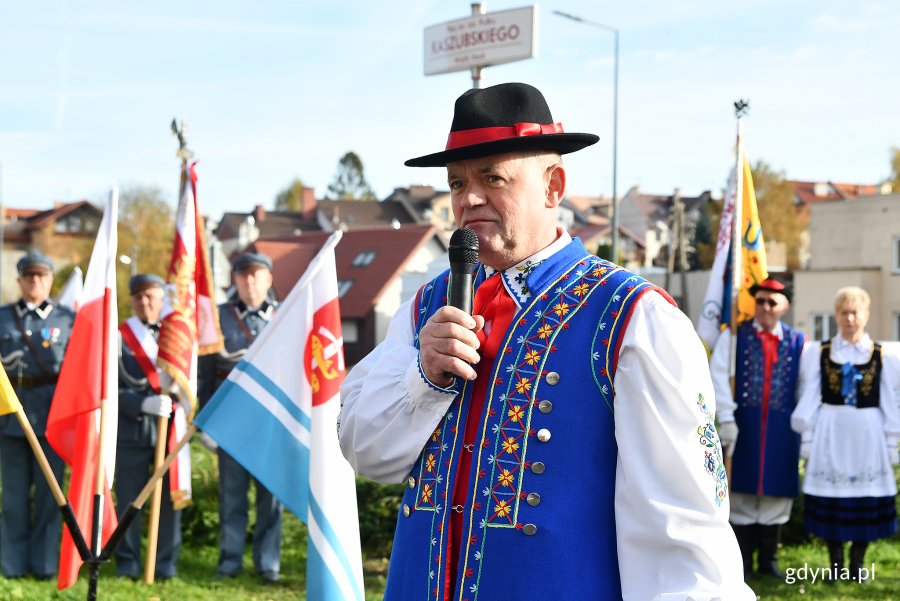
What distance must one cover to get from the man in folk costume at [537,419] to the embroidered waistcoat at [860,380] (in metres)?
5.50

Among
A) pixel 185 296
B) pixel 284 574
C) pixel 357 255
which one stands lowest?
pixel 284 574

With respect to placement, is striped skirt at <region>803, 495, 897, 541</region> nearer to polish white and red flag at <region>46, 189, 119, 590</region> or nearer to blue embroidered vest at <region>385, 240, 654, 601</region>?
polish white and red flag at <region>46, 189, 119, 590</region>

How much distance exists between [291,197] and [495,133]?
102m

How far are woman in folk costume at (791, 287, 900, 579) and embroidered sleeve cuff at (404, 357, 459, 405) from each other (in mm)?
5672

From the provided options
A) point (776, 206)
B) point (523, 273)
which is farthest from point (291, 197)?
point (523, 273)

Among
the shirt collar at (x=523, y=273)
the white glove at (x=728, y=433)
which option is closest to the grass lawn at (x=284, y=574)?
the white glove at (x=728, y=433)

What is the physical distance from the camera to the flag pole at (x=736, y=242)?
26.2ft

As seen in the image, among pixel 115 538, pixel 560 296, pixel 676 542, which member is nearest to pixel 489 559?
pixel 676 542

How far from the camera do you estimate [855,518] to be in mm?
7668

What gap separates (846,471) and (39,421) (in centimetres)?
559

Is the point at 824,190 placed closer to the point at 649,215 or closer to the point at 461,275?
the point at 649,215

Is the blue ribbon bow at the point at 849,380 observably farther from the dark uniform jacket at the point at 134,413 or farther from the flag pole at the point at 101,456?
the flag pole at the point at 101,456

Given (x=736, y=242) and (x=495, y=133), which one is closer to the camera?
(x=495, y=133)

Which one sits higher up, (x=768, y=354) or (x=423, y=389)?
(x=423, y=389)
